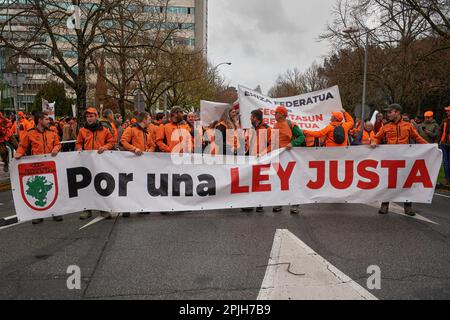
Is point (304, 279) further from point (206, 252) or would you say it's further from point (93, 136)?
point (93, 136)

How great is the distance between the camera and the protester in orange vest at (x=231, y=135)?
300 inches

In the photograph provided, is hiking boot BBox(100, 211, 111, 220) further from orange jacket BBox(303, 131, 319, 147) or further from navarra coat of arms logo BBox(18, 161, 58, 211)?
orange jacket BBox(303, 131, 319, 147)

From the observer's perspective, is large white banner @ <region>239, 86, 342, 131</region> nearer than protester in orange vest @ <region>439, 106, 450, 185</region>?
Yes

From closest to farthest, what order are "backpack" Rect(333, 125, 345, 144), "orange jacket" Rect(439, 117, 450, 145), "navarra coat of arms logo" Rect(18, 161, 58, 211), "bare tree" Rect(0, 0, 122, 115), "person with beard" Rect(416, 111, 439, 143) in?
"navarra coat of arms logo" Rect(18, 161, 58, 211)
"backpack" Rect(333, 125, 345, 144)
"orange jacket" Rect(439, 117, 450, 145)
"person with beard" Rect(416, 111, 439, 143)
"bare tree" Rect(0, 0, 122, 115)

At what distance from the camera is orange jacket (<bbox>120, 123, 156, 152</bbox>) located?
23.9ft

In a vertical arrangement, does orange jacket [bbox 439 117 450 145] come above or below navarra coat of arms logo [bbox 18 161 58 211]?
above

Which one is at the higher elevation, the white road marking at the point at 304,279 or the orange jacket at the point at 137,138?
the orange jacket at the point at 137,138

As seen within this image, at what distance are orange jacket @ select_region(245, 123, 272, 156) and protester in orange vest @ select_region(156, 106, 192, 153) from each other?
1.21 metres

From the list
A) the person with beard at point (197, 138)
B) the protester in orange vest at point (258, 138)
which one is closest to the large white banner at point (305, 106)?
the person with beard at point (197, 138)

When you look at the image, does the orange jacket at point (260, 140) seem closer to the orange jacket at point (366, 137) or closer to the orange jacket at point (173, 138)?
the orange jacket at point (173, 138)

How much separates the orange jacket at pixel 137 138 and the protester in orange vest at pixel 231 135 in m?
1.35

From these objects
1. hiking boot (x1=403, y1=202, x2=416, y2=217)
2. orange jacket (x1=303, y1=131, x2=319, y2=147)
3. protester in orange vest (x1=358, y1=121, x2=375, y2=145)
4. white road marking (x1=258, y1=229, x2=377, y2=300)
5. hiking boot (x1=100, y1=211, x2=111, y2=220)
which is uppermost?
protester in orange vest (x1=358, y1=121, x2=375, y2=145)

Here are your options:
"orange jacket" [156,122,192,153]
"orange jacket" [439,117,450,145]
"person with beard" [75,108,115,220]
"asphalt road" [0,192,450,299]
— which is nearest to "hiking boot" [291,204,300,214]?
"asphalt road" [0,192,450,299]
